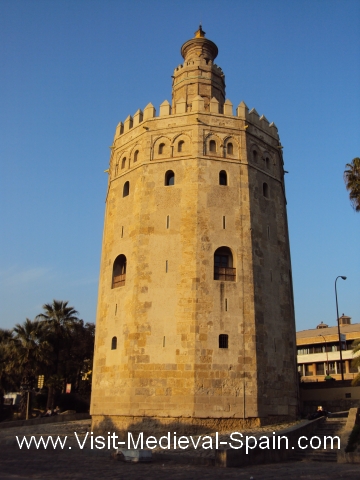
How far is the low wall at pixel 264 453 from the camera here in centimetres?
1229

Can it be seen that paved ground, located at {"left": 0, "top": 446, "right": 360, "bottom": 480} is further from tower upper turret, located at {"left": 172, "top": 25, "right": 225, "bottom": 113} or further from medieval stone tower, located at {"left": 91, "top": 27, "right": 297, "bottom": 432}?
tower upper turret, located at {"left": 172, "top": 25, "right": 225, "bottom": 113}

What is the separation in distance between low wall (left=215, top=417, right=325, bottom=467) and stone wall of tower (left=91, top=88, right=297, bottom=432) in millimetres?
2347

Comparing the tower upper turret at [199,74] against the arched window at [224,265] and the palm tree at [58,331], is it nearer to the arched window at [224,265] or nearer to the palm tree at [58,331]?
the arched window at [224,265]

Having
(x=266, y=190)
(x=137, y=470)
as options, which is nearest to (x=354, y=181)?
(x=266, y=190)

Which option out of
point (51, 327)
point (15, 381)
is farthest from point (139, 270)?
point (15, 381)

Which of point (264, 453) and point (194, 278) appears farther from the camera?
point (194, 278)

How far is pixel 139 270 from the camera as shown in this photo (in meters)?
19.5

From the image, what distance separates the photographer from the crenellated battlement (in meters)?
21.7

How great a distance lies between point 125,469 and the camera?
456 inches

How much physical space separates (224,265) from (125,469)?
988 cm

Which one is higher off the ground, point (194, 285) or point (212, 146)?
point (212, 146)

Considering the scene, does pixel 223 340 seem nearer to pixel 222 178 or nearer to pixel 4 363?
pixel 222 178

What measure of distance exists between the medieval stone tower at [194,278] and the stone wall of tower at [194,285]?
4cm

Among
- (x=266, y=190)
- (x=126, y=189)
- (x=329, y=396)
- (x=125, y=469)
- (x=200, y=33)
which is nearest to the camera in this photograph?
(x=125, y=469)
